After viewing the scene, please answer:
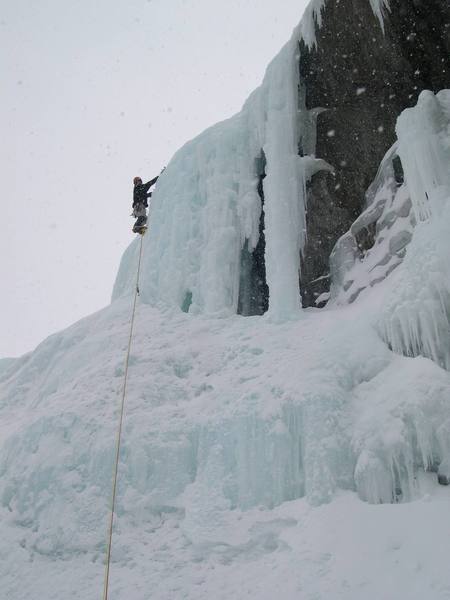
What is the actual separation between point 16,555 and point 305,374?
4749mm

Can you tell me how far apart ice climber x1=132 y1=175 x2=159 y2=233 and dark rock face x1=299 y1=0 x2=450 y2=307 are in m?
4.24

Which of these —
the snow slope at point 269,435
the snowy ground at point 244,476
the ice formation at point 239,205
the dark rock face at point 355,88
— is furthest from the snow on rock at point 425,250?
the ice formation at point 239,205

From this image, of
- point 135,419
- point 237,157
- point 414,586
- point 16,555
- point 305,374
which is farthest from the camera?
point 237,157

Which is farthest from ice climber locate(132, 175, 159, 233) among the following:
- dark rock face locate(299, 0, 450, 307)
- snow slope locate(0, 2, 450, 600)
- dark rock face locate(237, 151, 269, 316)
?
dark rock face locate(299, 0, 450, 307)

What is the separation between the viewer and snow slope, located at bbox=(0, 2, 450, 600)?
5.57 metres

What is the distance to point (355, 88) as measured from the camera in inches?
419

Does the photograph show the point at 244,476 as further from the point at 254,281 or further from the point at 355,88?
the point at 355,88

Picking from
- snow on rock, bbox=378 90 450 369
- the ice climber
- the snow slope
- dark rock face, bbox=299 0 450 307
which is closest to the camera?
the snow slope

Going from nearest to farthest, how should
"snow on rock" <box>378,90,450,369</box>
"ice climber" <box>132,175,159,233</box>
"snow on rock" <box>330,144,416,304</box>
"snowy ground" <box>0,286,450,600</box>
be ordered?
"snowy ground" <box>0,286,450,600</box> → "snow on rock" <box>378,90,450,369</box> → "snow on rock" <box>330,144,416,304</box> → "ice climber" <box>132,175,159,233</box>

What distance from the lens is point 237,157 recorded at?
1179 centimetres

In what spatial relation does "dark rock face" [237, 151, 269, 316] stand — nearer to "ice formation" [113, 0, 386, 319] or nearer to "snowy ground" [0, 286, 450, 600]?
"ice formation" [113, 0, 386, 319]

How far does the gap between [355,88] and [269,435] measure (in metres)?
7.67

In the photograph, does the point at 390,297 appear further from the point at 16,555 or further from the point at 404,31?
the point at 16,555

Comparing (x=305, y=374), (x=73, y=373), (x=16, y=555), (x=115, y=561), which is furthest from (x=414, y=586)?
(x=73, y=373)
